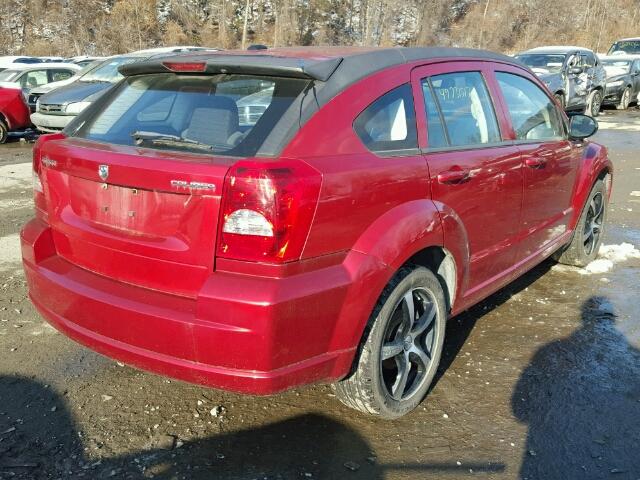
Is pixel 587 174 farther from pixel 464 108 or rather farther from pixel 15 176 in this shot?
pixel 15 176

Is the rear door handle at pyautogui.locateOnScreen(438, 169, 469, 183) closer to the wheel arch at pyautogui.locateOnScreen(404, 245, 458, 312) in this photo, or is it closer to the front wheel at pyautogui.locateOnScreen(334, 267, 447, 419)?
the wheel arch at pyautogui.locateOnScreen(404, 245, 458, 312)

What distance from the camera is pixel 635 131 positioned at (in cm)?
1520

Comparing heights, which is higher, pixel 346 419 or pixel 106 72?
pixel 106 72

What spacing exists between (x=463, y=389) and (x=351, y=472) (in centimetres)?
98

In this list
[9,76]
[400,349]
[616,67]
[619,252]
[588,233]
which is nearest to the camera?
[400,349]

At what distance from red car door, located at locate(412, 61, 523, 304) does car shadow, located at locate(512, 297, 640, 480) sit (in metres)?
0.61

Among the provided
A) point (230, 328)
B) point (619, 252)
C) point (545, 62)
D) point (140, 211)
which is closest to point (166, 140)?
point (140, 211)

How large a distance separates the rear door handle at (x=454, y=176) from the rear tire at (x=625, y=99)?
1926 cm

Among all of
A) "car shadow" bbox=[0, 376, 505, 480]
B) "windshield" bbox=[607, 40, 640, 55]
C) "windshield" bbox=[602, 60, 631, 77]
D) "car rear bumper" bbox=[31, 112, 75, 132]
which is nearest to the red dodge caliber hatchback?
"car shadow" bbox=[0, 376, 505, 480]

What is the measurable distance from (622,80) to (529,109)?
17.8 metres

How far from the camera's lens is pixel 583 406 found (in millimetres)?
3188

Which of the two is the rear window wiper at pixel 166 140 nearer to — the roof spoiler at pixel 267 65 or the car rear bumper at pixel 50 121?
the roof spoiler at pixel 267 65

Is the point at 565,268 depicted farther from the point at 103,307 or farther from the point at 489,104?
the point at 103,307

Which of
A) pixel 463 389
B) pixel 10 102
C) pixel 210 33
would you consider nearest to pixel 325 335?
pixel 463 389
